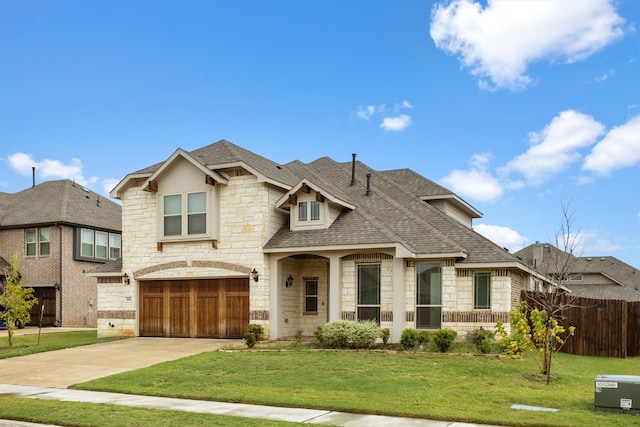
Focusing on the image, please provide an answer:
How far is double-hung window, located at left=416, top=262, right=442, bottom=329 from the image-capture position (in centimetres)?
2100

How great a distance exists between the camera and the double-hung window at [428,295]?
2100 centimetres

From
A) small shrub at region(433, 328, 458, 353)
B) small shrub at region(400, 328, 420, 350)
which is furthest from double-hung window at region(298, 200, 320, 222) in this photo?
small shrub at region(433, 328, 458, 353)

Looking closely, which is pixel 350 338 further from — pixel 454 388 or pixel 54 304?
pixel 54 304

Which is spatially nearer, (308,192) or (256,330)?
(256,330)

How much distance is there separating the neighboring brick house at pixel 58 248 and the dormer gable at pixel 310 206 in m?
16.6

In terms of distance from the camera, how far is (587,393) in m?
13.0

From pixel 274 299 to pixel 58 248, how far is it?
677 inches

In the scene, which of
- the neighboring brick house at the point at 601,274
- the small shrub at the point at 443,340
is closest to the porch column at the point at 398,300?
the small shrub at the point at 443,340

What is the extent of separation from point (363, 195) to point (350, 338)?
7952 mm

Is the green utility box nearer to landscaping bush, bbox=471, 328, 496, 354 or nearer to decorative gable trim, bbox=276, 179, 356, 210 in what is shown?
landscaping bush, bbox=471, 328, 496, 354

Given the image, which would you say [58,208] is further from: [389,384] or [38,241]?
[389,384]

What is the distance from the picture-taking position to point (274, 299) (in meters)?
22.7

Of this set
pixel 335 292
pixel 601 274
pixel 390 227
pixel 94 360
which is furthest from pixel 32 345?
pixel 601 274

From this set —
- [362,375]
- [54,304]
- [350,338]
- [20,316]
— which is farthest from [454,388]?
[54,304]
